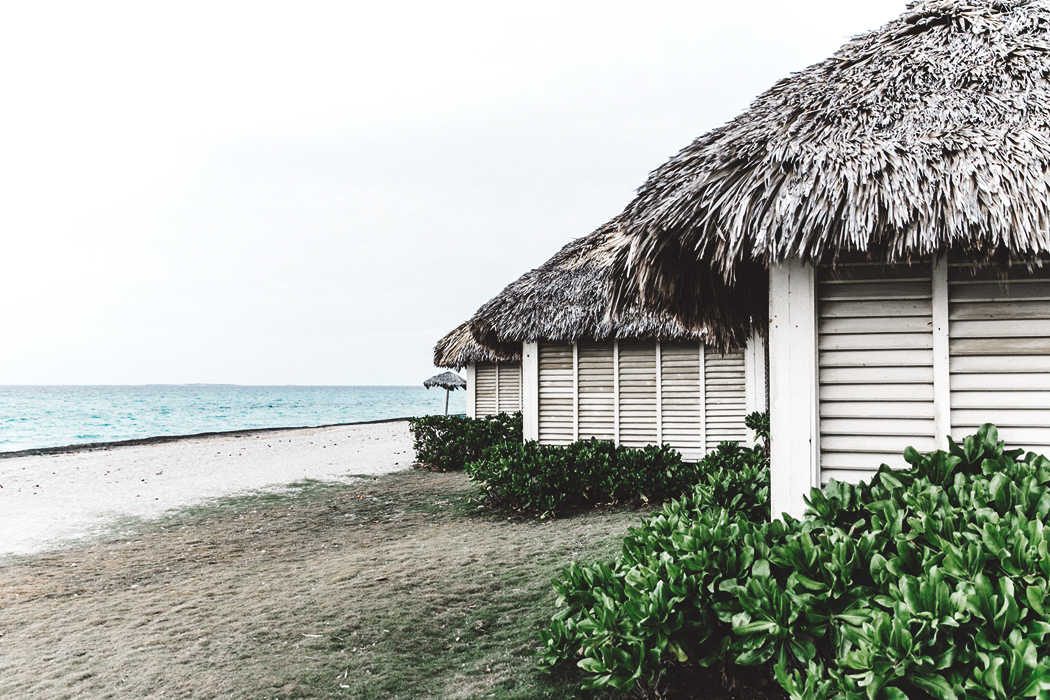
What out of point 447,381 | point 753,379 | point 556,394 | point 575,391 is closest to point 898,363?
point 753,379

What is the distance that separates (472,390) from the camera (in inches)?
691

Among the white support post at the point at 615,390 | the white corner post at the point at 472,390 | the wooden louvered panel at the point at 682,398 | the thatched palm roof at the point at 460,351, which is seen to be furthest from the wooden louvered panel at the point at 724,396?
the white corner post at the point at 472,390

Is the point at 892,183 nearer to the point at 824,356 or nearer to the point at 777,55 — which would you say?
the point at 824,356

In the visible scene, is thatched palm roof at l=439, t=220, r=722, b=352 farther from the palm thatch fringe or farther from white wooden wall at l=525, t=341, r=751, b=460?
white wooden wall at l=525, t=341, r=751, b=460

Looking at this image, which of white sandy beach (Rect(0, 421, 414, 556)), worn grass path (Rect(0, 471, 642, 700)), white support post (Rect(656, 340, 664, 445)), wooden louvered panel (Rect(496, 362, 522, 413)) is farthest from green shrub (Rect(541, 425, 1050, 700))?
wooden louvered panel (Rect(496, 362, 522, 413))

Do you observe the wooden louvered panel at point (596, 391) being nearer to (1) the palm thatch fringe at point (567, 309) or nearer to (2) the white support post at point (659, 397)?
(1) the palm thatch fringe at point (567, 309)

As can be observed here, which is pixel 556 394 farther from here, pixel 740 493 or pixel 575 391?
pixel 740 493

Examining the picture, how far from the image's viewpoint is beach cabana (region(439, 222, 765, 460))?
30.8 feet

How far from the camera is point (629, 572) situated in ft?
10.2

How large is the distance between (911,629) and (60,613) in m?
6.35

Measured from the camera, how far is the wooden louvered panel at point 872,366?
10.9 feet

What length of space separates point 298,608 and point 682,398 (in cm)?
633

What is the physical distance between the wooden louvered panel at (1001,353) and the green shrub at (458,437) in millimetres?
10692

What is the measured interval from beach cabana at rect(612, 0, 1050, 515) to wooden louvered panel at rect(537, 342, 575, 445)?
6392mm
